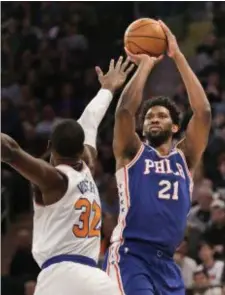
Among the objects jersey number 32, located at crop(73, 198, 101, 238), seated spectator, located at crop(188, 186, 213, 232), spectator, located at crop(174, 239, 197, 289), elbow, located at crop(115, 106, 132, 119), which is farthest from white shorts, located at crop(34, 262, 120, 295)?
seated spectator, located at crop(188, 186, 213, 232)

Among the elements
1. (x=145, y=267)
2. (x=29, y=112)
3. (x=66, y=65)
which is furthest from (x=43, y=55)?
(x=145, y=267)

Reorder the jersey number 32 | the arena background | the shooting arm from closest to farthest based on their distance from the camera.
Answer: the jersey number 32
the shooting arm
the arena background

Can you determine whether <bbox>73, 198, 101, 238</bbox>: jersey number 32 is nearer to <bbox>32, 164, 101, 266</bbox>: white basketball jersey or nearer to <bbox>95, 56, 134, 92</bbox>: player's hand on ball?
<bbox>32, 164, 101, 266</bbox>: white basketball jersey

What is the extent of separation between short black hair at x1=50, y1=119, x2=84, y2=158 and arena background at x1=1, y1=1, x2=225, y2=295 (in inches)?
179

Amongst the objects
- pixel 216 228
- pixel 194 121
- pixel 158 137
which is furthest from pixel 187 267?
pixel 158 137

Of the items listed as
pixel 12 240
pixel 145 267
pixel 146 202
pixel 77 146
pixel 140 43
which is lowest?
pixel 12 240

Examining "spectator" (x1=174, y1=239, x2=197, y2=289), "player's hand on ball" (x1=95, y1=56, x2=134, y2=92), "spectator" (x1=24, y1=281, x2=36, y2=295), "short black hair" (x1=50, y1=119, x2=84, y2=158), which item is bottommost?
"spectator" (x1=24, y1=281, x2=36, y2=295)

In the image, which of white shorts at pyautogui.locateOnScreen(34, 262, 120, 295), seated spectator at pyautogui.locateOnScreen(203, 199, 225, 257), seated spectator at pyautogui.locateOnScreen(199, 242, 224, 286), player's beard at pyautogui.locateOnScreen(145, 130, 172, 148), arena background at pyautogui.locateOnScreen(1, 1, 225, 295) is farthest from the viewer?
arena background at pyautogui.locateOnScreen(1, 1, 225, 295)

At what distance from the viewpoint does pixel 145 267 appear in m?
6.17

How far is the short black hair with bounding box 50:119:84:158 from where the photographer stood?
5.26m

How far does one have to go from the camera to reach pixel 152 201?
622 cm

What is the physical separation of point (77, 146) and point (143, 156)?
1149 millimetres

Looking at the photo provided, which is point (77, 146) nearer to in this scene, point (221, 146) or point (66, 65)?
point (221, 146)

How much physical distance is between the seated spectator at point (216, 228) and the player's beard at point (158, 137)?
11.3ft
